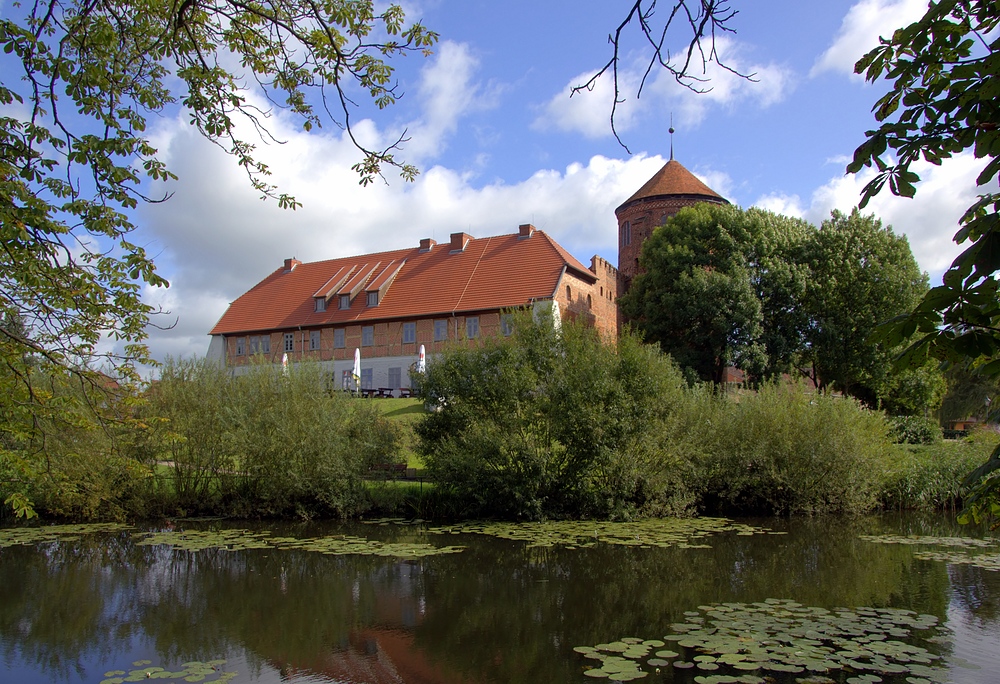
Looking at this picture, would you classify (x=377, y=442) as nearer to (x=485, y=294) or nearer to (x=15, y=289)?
(x=15, y=289)

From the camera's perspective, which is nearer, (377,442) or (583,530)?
(583,530)

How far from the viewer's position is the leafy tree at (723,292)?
31547 millimetres

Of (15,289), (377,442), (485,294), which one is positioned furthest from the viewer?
(485,294)

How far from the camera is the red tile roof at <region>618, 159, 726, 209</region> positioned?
150 feet

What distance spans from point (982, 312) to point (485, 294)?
Result: 3682cm

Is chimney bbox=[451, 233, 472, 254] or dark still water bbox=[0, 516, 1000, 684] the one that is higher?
chimney bbox=[451, 233, 472, 254]

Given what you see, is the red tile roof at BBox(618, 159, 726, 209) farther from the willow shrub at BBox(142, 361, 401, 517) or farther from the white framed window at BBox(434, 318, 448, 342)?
the willow shrub at BBox(142, 361, 401, 517)

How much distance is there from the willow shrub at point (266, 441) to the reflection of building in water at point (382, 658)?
878cm

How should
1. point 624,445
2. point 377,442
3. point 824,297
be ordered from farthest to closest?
point 824,297, point 377,442, point 624,445

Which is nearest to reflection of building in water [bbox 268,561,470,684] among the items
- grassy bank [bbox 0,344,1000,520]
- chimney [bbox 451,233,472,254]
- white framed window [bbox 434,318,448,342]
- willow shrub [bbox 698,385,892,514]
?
grassy bank [bbox 0,344,1000,520]

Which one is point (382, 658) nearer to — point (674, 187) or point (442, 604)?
point (442, 604)

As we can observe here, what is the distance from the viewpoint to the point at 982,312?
2.59 m

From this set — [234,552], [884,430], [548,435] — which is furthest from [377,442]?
[884,430]

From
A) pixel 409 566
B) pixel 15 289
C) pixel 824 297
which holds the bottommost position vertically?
pixel 409 566
